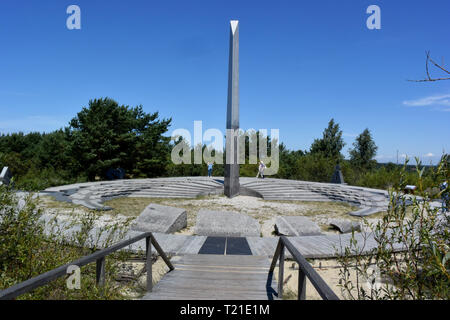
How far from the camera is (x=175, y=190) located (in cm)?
1573

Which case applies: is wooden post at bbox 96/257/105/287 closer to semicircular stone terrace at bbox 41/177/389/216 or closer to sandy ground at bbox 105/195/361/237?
sandy ground at bbox 105/195/361/237

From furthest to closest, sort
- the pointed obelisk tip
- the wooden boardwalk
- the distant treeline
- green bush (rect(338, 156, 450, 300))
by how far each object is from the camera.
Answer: the distant treeline < the pointed obelisk tip < the wooden boardwalk < green bush (rect(338, 156, 450, 300))

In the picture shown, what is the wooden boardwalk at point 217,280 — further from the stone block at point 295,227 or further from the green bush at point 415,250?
the stone block at point 295,227

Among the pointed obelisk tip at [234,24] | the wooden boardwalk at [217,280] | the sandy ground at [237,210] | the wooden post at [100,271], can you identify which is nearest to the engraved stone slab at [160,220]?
the sandy ground at [237,210]

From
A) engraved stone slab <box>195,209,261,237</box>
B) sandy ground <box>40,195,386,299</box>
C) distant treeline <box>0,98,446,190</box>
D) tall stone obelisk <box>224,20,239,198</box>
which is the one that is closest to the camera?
sandy ground <box>40,195,386,299</box>

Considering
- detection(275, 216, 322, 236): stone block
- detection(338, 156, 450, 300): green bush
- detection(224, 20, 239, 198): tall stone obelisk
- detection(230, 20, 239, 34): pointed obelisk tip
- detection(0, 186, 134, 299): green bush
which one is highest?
detection(230, 20, 239, 34): pointed obelisk tip

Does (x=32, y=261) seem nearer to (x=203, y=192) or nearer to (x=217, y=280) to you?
(x=217, y=280)

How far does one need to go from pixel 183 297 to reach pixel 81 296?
1.24 metres

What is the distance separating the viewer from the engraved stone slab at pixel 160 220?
291 inches

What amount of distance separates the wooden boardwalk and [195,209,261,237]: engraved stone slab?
1673 mm

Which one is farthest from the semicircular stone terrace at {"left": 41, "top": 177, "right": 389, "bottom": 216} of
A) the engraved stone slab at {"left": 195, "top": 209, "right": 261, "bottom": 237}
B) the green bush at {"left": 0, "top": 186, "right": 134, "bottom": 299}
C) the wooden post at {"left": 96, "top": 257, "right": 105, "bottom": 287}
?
the wooden post at {"left": 96, "top": 257, "right": 105, "bottom": 287}

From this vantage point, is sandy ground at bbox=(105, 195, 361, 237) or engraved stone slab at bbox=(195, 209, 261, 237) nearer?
engraved stone slab at bbox=(195, 209, 261, 237)

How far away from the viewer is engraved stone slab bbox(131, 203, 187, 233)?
7.38 m
